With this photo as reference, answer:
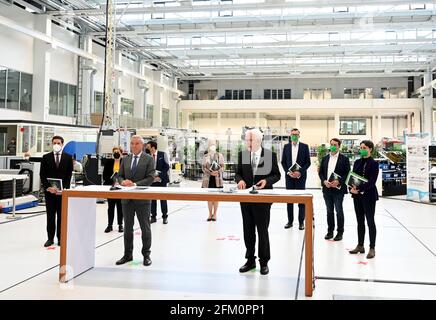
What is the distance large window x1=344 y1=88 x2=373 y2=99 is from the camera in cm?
2902

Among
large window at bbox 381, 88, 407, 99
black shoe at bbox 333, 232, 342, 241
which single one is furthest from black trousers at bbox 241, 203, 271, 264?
large window at bbox 381, 88, 407, 99

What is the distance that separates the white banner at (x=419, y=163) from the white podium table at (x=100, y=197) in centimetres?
758

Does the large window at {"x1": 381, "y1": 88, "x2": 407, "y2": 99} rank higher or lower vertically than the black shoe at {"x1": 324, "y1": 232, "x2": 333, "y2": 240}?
higher

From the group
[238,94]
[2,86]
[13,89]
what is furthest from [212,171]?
[238,94]

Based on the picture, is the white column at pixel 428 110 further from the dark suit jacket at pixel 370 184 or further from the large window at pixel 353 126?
the dark suit jacket at pixel 370 184

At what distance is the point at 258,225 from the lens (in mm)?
4012

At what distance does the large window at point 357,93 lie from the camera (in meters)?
29.0

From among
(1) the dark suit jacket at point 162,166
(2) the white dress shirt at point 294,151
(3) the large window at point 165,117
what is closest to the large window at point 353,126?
(3) the large window at point 165,117

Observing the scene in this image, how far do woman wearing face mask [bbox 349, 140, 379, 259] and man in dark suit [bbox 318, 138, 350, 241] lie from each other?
599mm

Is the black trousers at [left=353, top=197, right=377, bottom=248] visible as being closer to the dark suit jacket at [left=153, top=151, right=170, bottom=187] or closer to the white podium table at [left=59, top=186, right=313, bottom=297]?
the white podium table at [left=59, top=186, right=313, bottom=297]

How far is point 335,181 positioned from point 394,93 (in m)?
26.6

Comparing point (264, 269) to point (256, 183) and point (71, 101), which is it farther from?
point (71, 101)

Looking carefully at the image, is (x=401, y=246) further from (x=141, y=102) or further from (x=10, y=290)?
(x=141, y=102)

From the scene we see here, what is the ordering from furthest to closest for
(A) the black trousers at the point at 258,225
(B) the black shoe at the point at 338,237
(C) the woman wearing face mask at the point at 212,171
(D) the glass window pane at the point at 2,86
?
(D) the glass window pane at the point at 2,86, (C) the woman wearing face mask at the point at 212,171, (B) the black shoe at the point at 338,237, (A) the black trousers at the point at 258,225
